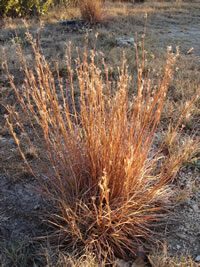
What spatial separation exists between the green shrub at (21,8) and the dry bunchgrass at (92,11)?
130cm

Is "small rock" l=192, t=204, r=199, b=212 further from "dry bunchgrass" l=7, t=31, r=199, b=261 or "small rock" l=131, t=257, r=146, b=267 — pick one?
"small rock" l=131, t=257, r=146, b=267

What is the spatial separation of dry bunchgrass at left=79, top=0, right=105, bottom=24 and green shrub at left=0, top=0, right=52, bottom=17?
130cm

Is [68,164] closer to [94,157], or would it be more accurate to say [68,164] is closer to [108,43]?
[94,157]

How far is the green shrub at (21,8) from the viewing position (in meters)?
6.97

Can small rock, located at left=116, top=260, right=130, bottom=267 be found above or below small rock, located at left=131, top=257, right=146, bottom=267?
above

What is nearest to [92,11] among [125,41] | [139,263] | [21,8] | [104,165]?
[125,41]

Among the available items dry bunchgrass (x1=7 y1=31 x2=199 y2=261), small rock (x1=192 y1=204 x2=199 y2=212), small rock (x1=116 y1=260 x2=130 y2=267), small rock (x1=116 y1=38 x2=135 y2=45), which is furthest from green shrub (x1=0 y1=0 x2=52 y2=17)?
small rock (x1=116 y1=260 x2=130 y2=267)

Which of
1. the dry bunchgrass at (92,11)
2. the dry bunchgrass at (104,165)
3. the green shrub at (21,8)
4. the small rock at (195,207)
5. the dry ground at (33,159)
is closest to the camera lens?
the dry bunchgrass at (104,165)

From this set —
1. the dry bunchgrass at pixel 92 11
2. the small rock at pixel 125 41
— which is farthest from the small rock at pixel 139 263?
the dry bunchgrass at pixel 92 11

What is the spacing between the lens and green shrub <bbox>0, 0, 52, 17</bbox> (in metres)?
6.97

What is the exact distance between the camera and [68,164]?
1914 mm

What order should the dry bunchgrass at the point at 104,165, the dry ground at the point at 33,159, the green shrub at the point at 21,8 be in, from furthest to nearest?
the green shrub at the point at 21,8 → the dry ground at the point at 33,159 → the dry bunchgrass at the point at 104,165

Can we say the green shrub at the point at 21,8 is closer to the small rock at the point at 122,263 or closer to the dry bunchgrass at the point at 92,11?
the dry bunchgrass at the point at 92,11

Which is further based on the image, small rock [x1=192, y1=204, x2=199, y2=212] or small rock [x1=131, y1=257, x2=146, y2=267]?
small rock [x1=192, y1=204, x2=199, y2=212]
